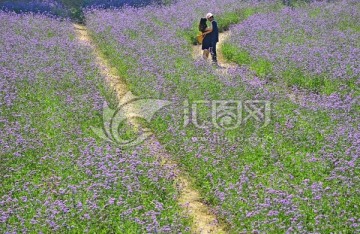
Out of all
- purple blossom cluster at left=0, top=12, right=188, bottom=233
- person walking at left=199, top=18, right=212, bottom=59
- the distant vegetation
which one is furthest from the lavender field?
the distant vegetation

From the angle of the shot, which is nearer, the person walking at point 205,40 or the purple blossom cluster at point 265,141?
the purple blossom cluster at point 265,141

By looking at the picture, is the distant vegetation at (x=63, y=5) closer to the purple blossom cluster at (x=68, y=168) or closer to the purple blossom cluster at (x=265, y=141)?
the purple blossom cluster at (x=265, y=141)

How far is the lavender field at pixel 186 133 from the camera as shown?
536 cm

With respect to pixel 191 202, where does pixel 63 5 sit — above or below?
above

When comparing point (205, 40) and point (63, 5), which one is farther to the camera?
point (63, 5)

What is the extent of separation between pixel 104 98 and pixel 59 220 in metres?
4.06

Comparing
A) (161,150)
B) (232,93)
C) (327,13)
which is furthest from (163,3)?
(161,150)

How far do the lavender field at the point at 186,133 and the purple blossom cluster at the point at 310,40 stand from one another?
0.16 feet

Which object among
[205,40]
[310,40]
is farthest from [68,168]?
[310,40]

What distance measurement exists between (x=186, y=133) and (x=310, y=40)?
20.0ft

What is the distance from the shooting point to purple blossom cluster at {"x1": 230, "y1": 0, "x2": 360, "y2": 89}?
33.3 ft

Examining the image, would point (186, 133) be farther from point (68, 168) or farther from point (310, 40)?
point (310, 40)

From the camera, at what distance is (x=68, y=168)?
20.7 ft

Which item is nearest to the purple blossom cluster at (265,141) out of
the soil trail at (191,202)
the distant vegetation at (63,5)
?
the soil trail at (191,202)
